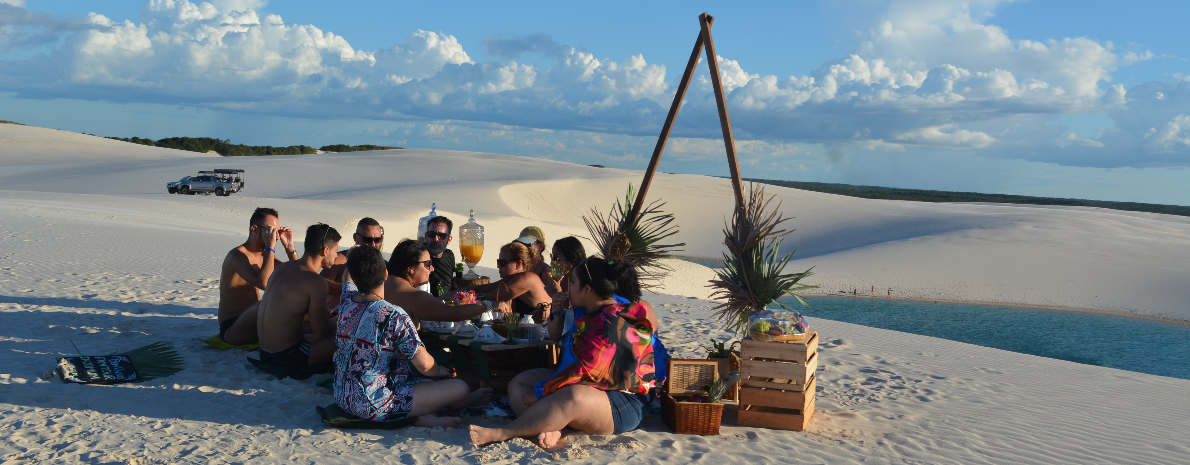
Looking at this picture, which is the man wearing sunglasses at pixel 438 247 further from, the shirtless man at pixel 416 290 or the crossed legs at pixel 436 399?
the crossed legs at pixel 436 399

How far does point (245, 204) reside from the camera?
25.8 m

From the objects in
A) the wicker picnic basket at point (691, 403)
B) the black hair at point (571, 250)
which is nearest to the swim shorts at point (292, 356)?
the black hair at point (571, 250)

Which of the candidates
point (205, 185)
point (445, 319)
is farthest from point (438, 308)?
point (205, 185)

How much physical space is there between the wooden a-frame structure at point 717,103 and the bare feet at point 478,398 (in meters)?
2.66

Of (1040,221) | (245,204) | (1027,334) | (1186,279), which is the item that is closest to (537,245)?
(1027,334)

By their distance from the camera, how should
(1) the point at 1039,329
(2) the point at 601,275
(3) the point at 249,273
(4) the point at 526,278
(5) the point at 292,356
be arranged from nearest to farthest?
(2) the point at 601,275, (4) the point at 526,278, (5) the point at 292,356, (3) the point at 249,273, (1) the point at 1039,329

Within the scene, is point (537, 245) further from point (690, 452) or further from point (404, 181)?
point (404, 181)

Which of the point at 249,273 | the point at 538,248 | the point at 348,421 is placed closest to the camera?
the point at 348,421

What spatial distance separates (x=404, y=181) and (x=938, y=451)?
136ft

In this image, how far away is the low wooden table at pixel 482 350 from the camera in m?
4.83

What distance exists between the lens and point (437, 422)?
183 inches

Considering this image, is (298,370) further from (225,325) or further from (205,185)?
(205,185)

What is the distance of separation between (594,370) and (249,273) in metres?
3.52

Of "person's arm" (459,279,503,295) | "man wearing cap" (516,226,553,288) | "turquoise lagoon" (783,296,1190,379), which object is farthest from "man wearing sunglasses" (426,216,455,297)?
"turquoise lagoon" (783,296,1190,379)
